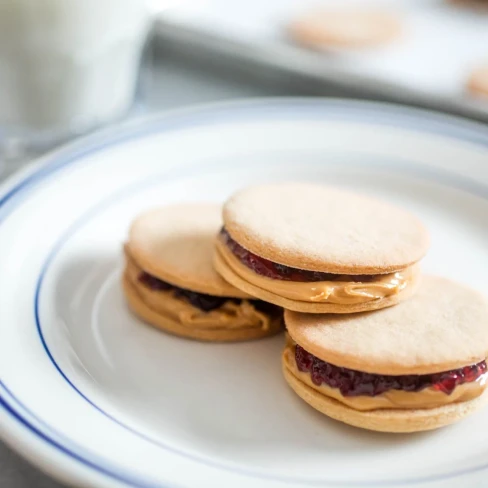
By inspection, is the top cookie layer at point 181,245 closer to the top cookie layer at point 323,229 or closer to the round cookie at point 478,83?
the top cookie layer at point 323,229

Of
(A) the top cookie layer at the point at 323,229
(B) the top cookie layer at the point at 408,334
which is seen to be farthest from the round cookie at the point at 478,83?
(B) the top cookie layer at the point at 408,334

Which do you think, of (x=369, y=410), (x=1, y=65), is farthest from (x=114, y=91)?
(x=369, y=410)

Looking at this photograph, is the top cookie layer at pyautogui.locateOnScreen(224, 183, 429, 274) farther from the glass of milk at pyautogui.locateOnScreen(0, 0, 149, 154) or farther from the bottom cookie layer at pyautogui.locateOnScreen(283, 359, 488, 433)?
the glass of milk at pyautogui.locateOnScreen(0, 0, 149, 154)

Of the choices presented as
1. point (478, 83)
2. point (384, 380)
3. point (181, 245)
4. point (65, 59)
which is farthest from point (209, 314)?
point (478, 83)

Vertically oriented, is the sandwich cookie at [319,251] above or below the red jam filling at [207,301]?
above

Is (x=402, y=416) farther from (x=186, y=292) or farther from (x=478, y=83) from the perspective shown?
(x=478, y=83)
